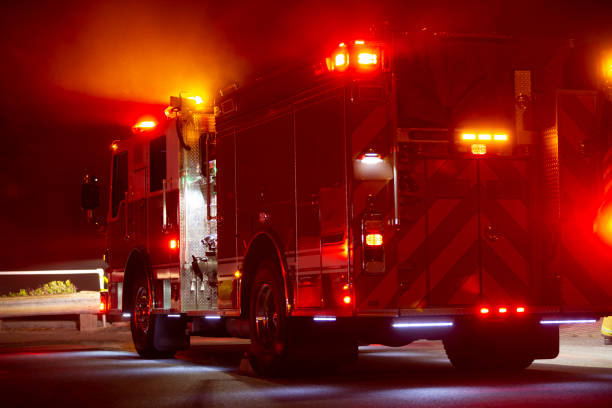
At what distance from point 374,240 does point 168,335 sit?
5239 mm

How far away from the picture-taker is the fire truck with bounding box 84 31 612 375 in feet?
29.9

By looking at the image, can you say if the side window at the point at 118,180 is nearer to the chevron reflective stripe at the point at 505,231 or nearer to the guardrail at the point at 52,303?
the chevron reflective stripe at the point at 505,231

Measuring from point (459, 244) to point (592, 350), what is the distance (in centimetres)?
505

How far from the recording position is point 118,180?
15.3 m

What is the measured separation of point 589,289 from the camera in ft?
31.1

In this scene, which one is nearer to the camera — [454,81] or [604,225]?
[454,81]

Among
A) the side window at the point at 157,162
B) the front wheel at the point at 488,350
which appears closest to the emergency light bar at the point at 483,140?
the front wheel at the point at 488,350

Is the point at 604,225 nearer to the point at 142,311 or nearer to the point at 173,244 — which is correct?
the point at 173,244

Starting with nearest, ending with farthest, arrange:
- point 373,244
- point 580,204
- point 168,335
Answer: point 373,244
point 580,204
point 168,335

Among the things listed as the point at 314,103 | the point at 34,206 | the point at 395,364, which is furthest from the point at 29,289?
the point at 314,103

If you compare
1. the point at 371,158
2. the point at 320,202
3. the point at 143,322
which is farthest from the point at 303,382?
the point at 143,322

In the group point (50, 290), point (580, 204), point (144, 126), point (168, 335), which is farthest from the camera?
point (50, 290)

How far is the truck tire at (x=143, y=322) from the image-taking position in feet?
44.1

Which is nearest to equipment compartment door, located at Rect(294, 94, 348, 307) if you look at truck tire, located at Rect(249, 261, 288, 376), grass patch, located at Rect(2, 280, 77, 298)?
truck tire, located at Rect(249, 261, 288, 376)
